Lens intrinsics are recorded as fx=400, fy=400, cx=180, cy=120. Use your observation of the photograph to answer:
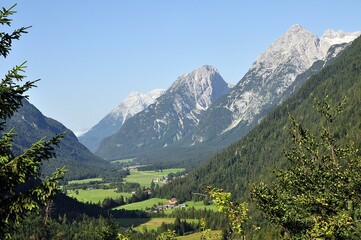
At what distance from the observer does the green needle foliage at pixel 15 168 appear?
18359 mm

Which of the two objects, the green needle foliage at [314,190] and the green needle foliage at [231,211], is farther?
the green needle foliage at [314,190]

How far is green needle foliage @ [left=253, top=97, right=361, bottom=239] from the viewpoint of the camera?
25.4 metres

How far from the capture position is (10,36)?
19.8m

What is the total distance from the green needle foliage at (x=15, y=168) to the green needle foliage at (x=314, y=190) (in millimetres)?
14284

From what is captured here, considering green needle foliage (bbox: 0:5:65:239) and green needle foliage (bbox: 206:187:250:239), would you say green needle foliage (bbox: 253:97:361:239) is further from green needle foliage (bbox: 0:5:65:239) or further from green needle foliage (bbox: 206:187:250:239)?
green needle foliage (bbox: 0:5:65:239)

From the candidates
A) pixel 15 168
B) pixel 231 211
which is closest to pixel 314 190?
pixel 231 211

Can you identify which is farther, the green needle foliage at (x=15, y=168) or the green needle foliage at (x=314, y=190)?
the green needle foliage at (x=314, y=190)

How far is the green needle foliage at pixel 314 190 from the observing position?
25431 millimetres

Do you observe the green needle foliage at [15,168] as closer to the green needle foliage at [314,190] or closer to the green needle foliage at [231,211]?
the green needle foliage at [231,211]

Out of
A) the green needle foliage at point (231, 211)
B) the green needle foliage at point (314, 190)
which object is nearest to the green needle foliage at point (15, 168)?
the green needle foliage at point (231, 211)

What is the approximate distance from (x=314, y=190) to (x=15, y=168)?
1914 centimetres

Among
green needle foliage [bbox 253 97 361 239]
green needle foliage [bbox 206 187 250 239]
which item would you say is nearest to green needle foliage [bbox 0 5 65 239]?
green needle foliage [bbox 206 187 250 239]

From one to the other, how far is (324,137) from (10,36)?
2106 cm

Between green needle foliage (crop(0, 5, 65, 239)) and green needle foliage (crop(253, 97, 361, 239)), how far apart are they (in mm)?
14284
